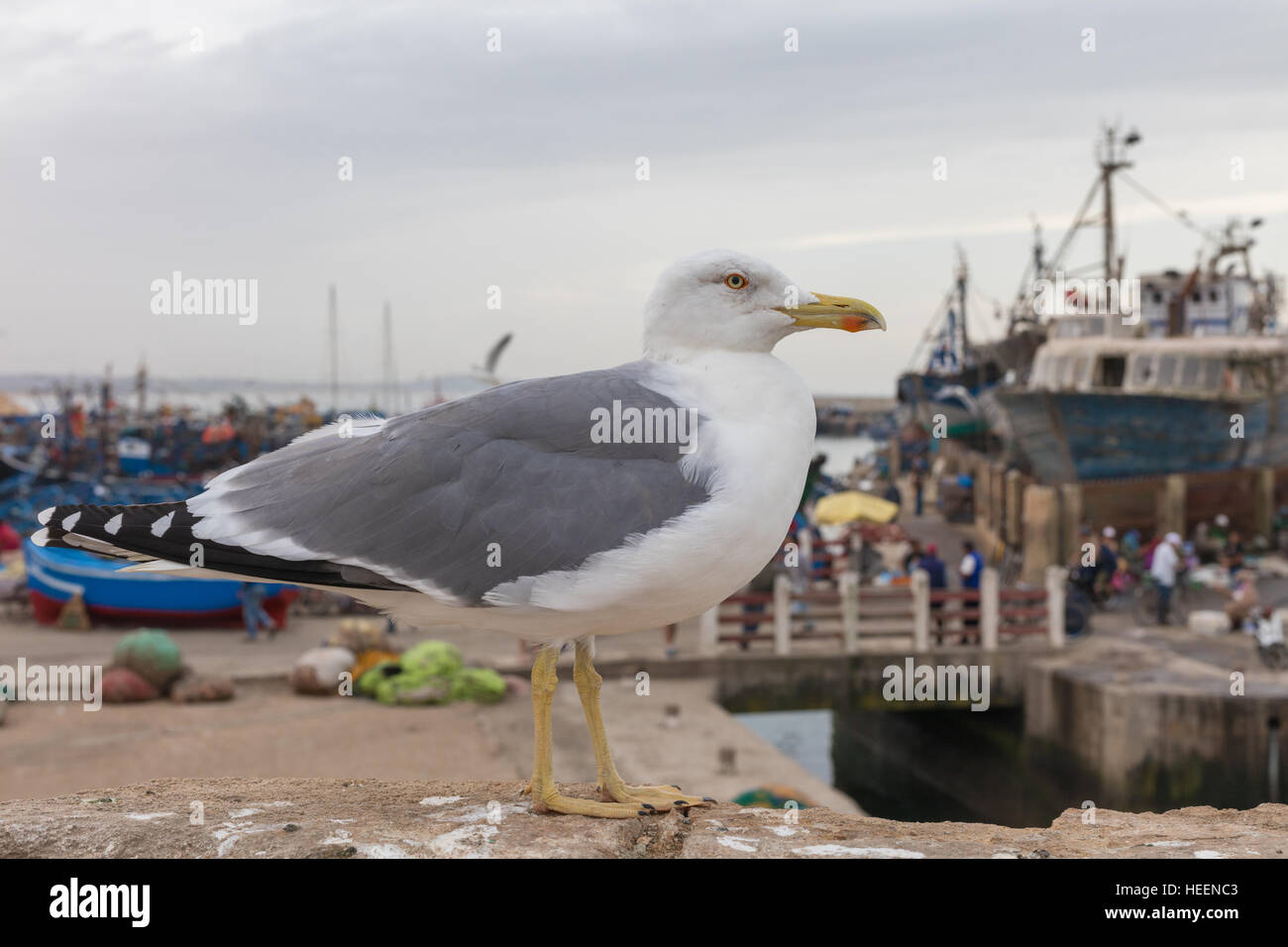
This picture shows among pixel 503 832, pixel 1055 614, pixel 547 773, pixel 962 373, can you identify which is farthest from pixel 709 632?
pixel 962 373

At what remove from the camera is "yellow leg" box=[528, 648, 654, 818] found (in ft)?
14.7

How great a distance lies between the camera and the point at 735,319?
14.5 ft

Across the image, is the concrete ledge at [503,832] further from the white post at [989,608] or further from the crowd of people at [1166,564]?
the white post at [989,608]

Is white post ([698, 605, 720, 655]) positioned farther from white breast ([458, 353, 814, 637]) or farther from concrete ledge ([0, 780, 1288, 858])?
white breast ([458, 353, 814, 637])

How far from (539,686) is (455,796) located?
892 mm

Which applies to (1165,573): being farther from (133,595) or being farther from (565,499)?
(565,499)

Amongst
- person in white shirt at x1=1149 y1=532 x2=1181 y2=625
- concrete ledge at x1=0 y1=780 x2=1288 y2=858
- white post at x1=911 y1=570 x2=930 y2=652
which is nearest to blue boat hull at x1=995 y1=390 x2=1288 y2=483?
person in white shirt at x1=1149 y1=532 x2=1181 y2=625

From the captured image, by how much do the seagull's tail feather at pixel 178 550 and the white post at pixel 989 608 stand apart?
51.6ft

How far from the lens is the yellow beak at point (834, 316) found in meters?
4.41

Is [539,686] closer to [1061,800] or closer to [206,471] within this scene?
[1061,800]

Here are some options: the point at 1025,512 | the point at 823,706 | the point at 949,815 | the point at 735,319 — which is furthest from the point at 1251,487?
the point at 735,319

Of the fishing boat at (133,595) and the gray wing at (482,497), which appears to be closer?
the gray wing at (482,497)

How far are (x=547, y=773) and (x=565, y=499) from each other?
43.7 inches

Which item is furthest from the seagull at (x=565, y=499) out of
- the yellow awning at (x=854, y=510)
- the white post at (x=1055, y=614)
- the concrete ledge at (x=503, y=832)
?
the yellow awning at (x=854, y=510)
